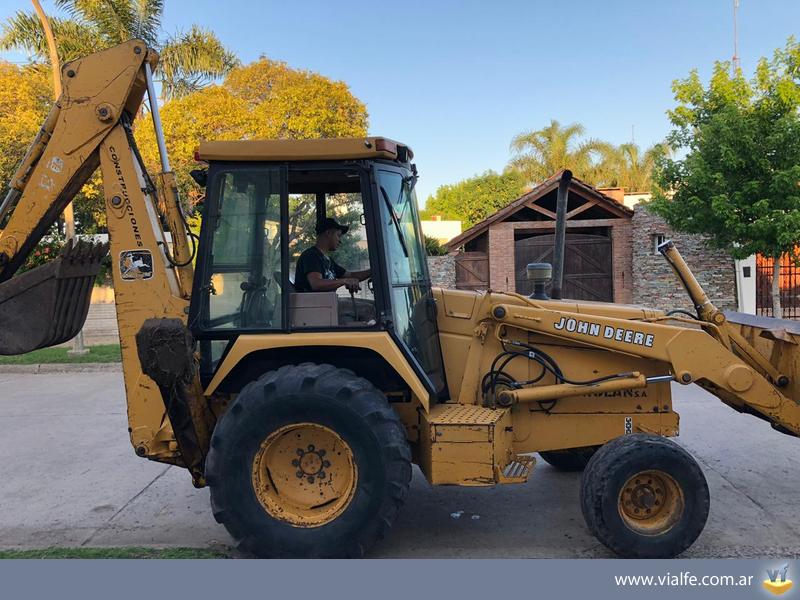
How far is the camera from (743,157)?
12.2 meters

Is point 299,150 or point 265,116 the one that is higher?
point 265,116

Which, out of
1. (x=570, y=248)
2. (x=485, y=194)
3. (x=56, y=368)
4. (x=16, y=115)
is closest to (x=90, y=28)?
(x=16, y=115)

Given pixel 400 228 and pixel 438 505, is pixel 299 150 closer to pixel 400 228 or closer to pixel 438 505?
pixel 400 228

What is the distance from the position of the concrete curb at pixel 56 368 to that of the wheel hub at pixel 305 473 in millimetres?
9359

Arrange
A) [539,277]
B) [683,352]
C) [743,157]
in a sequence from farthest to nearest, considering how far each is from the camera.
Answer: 1. [743,157]
2. [539,277]
3. [683,352]

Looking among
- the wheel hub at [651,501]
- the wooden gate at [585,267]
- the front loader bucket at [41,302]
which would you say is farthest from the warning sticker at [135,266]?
the wooden gate at [585,267]

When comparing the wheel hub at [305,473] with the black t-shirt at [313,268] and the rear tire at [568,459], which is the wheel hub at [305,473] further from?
the rear tire at [568,459]

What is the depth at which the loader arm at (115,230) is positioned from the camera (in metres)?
4.41

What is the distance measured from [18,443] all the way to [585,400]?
625 centimetres

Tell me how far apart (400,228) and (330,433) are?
4.76 feet

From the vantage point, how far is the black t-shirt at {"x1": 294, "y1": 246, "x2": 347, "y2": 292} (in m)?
4.47

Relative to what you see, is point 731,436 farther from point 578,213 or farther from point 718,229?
point 578,213

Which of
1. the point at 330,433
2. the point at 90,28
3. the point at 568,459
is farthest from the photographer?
the point at 90,28

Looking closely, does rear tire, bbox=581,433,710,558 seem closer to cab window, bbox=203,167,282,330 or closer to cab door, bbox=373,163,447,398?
cab door, bbox=373,163,447,398
